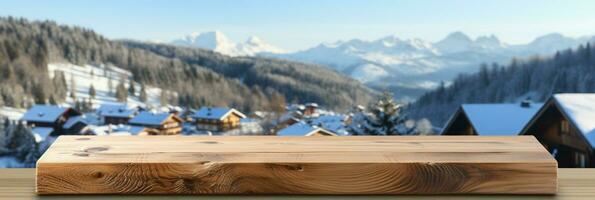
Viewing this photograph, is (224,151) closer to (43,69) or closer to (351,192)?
(351,192)

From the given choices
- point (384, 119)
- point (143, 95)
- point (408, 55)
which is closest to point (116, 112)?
point (143, 95)

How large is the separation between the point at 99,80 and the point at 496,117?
2293 centimetres

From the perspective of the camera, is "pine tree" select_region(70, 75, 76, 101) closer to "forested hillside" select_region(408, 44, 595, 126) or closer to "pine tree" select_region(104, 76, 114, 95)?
"pine tree" select_region(104, 76, 114, 95)

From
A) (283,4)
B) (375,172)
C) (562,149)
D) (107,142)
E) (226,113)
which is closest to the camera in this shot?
(375,172)

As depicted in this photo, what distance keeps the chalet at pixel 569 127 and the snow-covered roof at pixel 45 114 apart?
11883 millimetres

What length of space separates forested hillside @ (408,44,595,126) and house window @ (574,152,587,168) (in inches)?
493

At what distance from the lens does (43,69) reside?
74.4 ft

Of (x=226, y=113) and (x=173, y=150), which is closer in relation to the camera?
(x=173, y=150)

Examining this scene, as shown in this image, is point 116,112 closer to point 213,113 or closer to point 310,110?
point 213,113

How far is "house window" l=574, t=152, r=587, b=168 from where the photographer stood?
4141 mm

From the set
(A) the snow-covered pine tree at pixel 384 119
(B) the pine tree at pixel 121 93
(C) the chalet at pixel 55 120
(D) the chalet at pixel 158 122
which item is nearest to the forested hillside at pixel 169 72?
(B) the pine tree at pixel 121 93

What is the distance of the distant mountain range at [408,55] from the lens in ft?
85.4

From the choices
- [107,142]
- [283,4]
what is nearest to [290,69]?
[283,4]

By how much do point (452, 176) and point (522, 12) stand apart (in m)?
24.4
